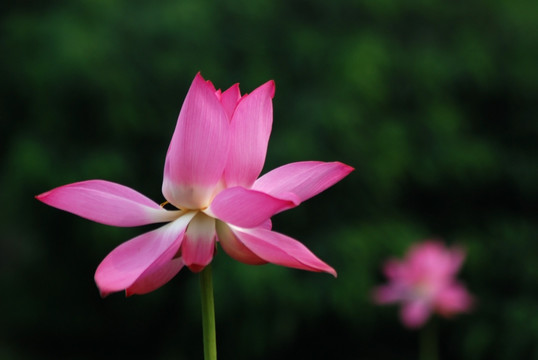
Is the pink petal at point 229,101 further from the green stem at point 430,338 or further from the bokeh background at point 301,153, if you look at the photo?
the green stem at point 430,338

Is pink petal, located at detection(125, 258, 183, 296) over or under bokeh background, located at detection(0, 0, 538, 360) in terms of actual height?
under

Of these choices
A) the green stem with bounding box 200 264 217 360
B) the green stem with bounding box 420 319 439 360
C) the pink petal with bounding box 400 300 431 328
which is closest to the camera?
the green stem with bounding box 200 264 217 360

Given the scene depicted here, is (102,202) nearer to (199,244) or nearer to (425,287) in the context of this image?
(199,244)

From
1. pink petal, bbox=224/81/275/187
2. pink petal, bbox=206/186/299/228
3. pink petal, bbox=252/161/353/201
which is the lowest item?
pink petal, bbox=206/186/299/228

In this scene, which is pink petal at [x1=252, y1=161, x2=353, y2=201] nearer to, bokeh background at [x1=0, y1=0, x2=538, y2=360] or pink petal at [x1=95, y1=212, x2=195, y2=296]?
pink petal at [x1=95, y1=212, x2=195, y2=296]

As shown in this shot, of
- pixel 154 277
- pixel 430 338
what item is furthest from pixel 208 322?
pixel 430 338

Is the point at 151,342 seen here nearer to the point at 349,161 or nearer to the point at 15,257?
the point at 15,257

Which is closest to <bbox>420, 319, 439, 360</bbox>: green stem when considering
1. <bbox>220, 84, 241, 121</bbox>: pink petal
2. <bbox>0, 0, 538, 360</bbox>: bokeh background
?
<bbox>0, 0, 538, 360</bbox>: bokeh background
